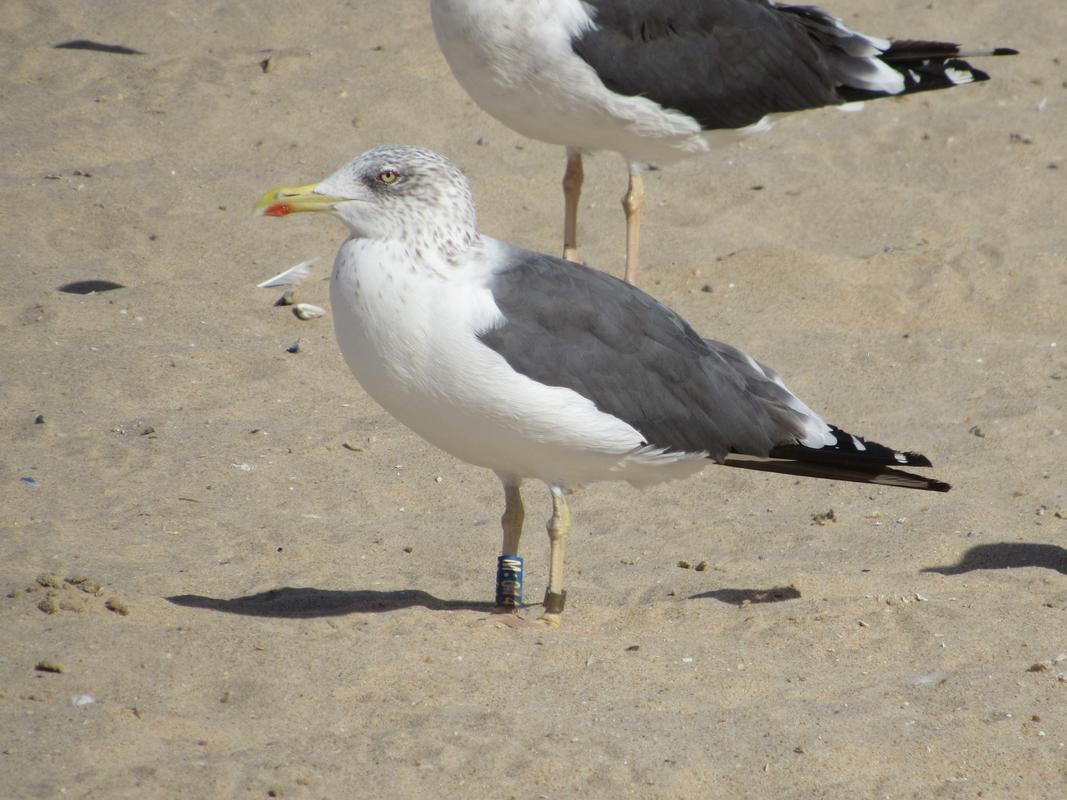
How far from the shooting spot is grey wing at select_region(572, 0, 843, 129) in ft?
21.9

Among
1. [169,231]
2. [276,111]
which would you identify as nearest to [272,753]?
[169,231]

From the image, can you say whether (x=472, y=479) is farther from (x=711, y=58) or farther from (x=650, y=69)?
(x=711, y=58)

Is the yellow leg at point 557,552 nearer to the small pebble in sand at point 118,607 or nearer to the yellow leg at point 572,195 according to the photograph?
the small pebble in sand at point 118,607

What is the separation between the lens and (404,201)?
4.31 m

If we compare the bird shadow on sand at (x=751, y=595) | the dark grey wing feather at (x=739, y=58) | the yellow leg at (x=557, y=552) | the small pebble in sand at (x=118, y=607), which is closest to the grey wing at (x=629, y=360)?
the yellow leg at (x=557, y=552)

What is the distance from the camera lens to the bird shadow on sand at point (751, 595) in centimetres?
490

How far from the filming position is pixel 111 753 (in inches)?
143

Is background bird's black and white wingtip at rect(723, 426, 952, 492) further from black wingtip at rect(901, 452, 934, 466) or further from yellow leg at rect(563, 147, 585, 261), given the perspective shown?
yellow leg at rect(563, 147, 585, 261)

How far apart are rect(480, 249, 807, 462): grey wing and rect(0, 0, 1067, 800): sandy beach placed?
2.01 feet

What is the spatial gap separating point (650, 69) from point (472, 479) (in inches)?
84.1

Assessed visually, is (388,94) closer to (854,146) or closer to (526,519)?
(854,146)

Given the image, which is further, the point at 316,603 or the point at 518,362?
the point at 316,603

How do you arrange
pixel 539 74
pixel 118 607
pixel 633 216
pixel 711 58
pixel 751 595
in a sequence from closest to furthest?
pixel 118 607, pixel 751 595, pixel 539 74, pixel 711 58, pixel 633 216

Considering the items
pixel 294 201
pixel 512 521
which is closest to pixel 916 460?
pixel 512 521
